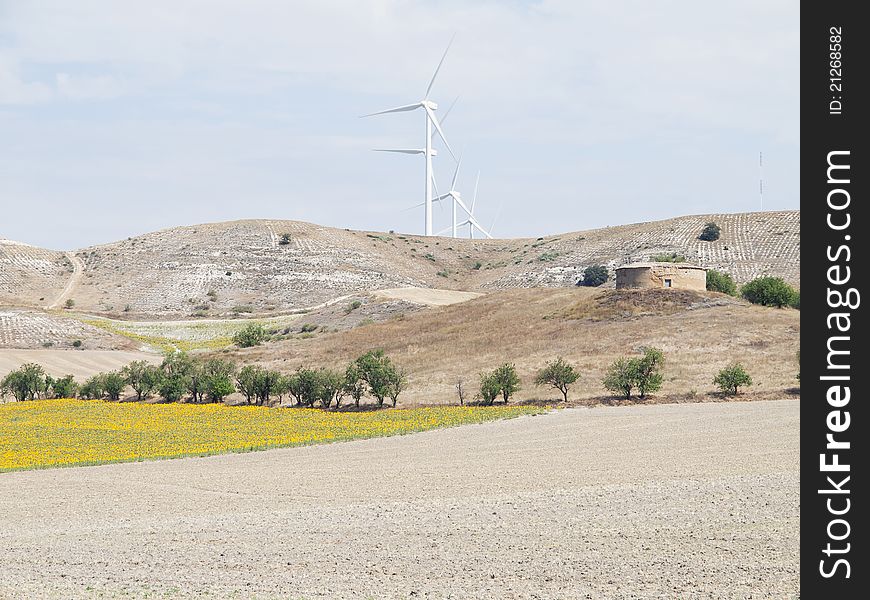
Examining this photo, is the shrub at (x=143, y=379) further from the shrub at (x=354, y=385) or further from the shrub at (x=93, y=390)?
the shrub at (x=354, y=385)

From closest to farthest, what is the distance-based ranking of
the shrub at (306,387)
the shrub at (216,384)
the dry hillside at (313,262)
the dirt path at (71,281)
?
the shrub at (306,387), the shrub at (216,384), the dry hillside at (313,262), the dirt path at (71,281)

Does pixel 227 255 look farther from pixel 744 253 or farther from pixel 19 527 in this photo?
pixel 19 527

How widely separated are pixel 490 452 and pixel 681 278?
58.1 m

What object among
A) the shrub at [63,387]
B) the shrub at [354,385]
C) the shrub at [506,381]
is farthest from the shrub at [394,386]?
the shrub at [63,387]

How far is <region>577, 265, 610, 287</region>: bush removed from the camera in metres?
134

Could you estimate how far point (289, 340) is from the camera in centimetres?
10075

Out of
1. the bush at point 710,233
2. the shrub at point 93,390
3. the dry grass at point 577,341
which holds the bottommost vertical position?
the shrub at point 93,390

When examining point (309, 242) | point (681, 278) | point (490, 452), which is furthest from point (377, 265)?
point (490, 452)

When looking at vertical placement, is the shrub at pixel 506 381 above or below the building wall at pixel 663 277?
below

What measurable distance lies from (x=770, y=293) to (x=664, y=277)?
8.99 m

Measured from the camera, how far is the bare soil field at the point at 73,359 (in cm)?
8738

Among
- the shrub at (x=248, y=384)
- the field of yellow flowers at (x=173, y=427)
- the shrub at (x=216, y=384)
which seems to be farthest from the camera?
the shrub at (x=216, y=384)

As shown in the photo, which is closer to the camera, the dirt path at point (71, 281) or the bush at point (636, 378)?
the bush at point (636, 378)

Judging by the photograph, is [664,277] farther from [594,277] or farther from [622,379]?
[594,277]
